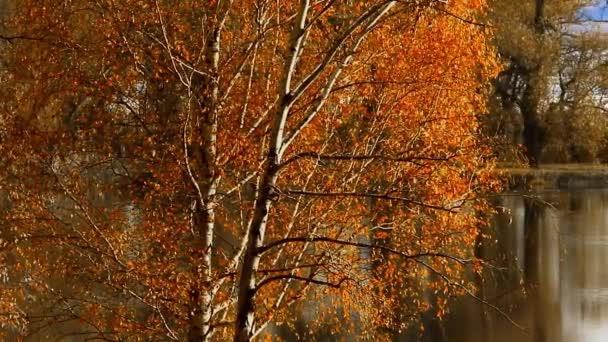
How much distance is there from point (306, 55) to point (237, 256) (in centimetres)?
359

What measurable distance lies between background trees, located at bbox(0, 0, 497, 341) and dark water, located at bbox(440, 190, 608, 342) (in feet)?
8.11

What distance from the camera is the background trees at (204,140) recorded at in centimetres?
820

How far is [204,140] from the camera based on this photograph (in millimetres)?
8203

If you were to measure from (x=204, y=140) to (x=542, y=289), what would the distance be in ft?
45.1

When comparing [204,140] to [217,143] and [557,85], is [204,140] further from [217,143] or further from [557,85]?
[557,85]

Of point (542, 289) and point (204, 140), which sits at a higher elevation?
point (542, 289)

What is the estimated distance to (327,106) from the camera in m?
10.3

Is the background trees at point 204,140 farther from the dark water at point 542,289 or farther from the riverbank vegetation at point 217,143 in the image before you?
the dark water at point 542,289

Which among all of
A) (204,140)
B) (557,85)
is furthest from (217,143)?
(557,85)

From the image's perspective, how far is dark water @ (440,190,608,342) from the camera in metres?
16.7

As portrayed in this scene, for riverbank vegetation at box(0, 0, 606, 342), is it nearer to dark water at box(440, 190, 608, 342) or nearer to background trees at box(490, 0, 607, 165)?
dark water at box(440, 190, 608, 342)

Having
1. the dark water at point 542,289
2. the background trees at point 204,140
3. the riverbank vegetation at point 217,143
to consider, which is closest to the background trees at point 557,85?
the dark water at point 542,289

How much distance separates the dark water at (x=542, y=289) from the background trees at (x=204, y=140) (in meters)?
2.47

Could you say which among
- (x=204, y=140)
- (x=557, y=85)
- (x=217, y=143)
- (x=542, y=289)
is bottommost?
(x=204, y=140)
